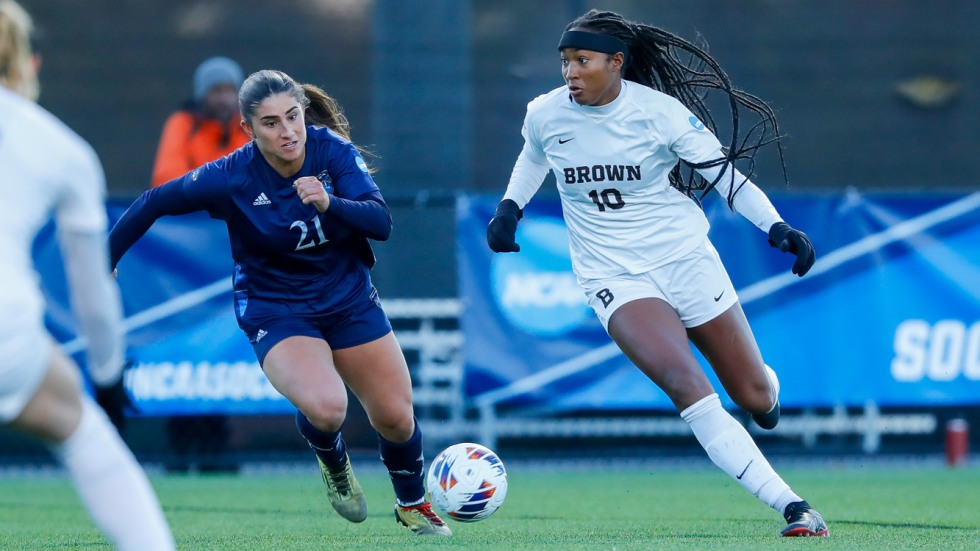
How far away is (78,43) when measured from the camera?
10930mm

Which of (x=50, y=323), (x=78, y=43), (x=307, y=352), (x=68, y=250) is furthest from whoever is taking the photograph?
(x=78, y=43)

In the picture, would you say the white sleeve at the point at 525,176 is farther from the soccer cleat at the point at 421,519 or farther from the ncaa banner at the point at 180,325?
the ncaa banner at the point at 180,325

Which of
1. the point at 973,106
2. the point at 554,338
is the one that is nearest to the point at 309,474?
the point at 554,338

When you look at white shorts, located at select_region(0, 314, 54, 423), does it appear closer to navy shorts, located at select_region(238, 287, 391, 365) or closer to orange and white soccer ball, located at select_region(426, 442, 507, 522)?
navy shorts, located at select_region(238, 287, 391, 365)

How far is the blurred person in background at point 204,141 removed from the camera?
8992 mm

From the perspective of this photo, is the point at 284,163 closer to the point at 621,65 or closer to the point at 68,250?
the point at 621,65

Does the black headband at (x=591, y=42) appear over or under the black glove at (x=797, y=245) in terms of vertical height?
over

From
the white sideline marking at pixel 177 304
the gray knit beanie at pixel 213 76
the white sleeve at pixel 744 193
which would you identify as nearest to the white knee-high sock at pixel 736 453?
the white sleeve at pixel 744 193

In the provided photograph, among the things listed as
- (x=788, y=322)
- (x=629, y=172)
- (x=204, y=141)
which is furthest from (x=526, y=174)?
(x=204, y=141)

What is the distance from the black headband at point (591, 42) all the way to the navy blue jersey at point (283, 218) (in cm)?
95

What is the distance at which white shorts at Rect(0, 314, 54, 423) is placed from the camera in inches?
128

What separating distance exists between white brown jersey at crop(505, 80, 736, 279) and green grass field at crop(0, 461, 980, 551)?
3.64 feet

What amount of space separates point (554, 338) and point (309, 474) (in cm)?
180

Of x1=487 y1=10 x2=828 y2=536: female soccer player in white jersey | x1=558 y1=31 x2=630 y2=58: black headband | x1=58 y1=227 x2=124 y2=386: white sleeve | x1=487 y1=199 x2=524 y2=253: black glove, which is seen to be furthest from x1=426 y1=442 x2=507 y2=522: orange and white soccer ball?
x1=58 y1=227 x2=124 y2=386: white sleeve
